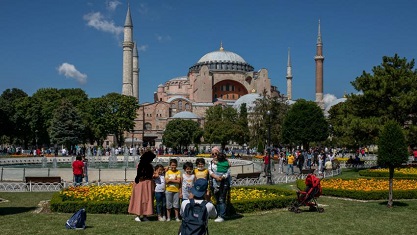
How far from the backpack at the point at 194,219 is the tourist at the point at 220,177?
10.4 feet

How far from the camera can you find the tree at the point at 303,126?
39.8 metres

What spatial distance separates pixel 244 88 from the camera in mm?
74688

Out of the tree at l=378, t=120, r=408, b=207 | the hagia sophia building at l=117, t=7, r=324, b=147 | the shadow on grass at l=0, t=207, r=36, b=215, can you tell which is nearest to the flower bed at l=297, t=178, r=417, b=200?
the tree at l=378, t=120, r=408, b=207

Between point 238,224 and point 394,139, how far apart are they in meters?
4.44

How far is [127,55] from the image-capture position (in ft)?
183

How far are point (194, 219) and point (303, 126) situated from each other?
36484 millimetres

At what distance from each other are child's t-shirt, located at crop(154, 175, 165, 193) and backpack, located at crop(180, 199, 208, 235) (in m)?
3.50

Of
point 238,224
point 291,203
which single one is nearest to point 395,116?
point 291,203

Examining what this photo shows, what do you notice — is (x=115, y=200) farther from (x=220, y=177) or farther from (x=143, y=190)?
(x=220, y=177)

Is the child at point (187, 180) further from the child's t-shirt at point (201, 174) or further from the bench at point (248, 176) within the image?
the bench at point (248, 176)

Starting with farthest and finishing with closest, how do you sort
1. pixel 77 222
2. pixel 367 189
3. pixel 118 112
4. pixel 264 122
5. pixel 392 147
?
pixel 118 112 → pixel 264 122 → pixel 367 189 → pixel 392 147 → pixel 77 222

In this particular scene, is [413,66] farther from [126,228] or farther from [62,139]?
[62,139]

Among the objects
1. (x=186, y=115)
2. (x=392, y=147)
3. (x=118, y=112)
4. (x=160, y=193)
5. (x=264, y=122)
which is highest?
(x=186, y=115)

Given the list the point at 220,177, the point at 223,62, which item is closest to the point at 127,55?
the point at 223,62
